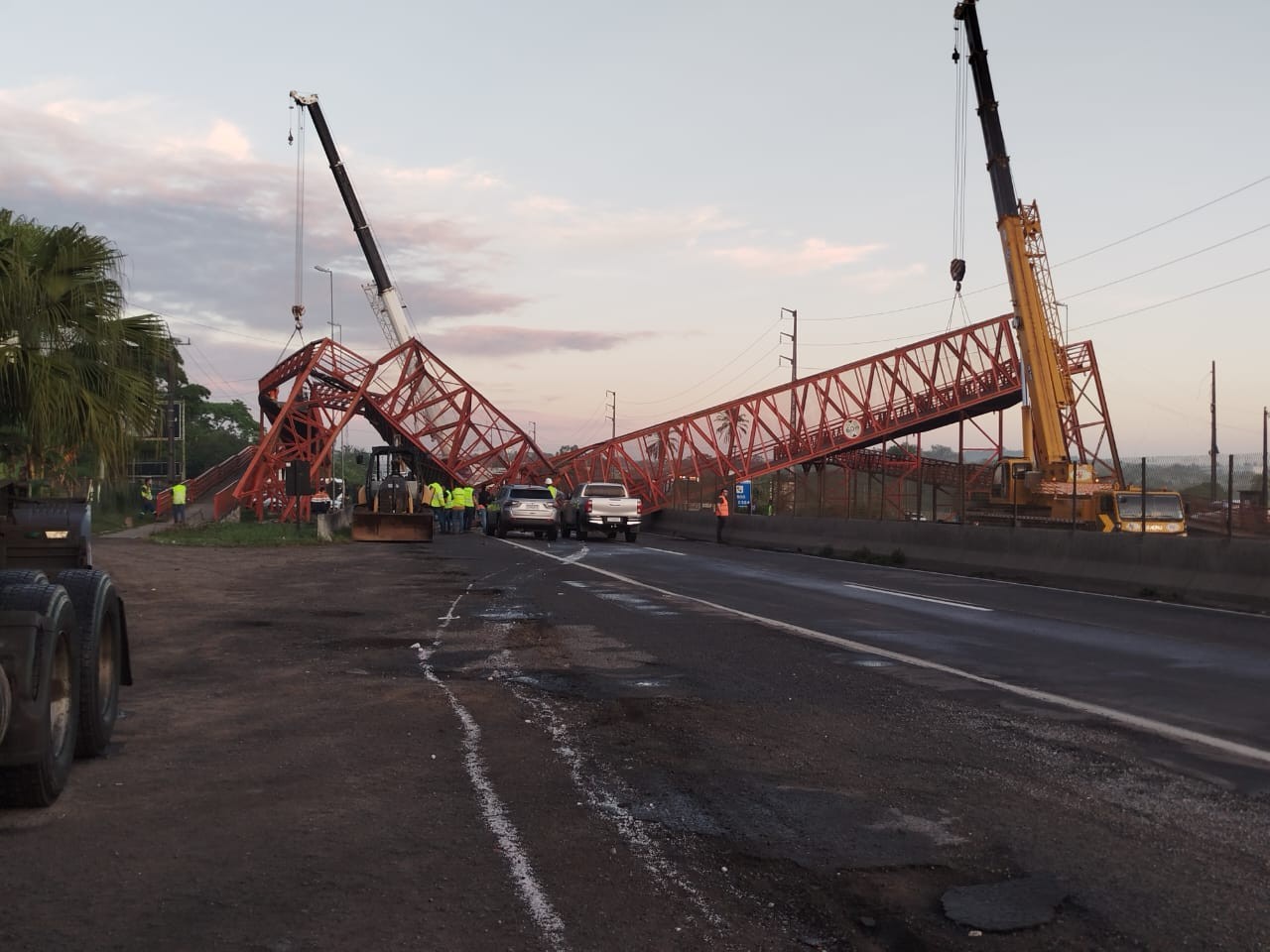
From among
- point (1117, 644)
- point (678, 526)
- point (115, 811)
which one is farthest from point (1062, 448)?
point (115, 811)

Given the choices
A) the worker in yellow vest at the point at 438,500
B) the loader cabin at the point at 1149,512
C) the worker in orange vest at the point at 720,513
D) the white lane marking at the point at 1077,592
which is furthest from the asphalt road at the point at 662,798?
the worker in yellow vest at the point at 438,500

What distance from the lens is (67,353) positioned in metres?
13.8

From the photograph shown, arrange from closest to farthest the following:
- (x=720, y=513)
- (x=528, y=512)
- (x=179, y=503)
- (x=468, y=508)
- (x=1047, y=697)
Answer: (x=1047, y=697)
(x=720, y=513)
(x=528, y=512)
(x=179, y=503)
(x=468, y=508)

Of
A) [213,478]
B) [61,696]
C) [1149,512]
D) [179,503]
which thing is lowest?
[61,696]

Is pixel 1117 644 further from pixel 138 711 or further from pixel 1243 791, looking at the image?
pixel 138 711

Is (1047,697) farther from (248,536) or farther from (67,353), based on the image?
(248,536)

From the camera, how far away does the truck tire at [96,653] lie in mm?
6465

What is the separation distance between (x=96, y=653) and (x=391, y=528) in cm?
2898

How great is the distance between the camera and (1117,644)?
12.2 m

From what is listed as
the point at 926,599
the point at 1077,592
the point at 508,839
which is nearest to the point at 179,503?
the point at 926,599

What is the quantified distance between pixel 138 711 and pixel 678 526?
1703 inches

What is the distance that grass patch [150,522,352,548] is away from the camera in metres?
32.0

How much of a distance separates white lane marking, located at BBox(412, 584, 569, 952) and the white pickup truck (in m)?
32.6

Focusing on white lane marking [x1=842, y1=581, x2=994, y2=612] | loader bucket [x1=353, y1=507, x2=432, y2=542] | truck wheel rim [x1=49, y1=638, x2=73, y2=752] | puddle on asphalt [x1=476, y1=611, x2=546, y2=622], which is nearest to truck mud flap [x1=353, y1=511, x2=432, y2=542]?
loader bucket [x1=353, y1=507, x2=432, y2=542]
